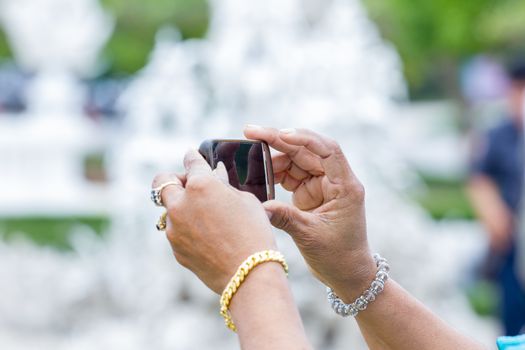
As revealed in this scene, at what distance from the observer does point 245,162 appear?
1717 mm

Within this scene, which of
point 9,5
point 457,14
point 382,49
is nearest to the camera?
point 382,49

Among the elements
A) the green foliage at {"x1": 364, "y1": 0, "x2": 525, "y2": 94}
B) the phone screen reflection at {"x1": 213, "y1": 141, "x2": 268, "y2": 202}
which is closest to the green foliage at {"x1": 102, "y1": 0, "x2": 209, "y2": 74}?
the green foliage at {"x1": 364, "y1": 0, "x2": 525, "y2": 94}

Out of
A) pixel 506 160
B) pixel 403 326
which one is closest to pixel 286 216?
pixel 403 326

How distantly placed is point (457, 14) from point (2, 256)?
13637 mm

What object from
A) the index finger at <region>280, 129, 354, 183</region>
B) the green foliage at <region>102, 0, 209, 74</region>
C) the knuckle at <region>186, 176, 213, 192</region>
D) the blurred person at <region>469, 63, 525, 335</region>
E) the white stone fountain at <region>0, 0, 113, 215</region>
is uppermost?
the knuckle at <region>186, 176, 213, 192</region>

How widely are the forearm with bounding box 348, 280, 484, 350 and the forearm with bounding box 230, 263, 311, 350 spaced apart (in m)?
0.43

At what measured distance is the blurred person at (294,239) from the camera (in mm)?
1468

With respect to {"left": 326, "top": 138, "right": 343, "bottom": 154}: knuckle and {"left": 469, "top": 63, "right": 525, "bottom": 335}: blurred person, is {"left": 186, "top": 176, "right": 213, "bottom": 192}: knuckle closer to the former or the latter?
{"left": 326, "top": 138, "right": 343, "bottom": 154}: knuckle

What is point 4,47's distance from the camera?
80.3 ft

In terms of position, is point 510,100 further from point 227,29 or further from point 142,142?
point 142,142

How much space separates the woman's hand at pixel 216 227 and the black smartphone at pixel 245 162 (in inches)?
4.9

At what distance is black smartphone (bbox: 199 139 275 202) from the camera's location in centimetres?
168

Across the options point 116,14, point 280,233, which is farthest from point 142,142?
point 116,14

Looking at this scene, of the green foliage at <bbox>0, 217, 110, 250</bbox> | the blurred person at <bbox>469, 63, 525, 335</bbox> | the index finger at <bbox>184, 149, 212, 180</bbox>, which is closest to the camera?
the index finger at <bbox>184, 149, 212, 180</bbox>
